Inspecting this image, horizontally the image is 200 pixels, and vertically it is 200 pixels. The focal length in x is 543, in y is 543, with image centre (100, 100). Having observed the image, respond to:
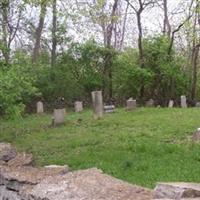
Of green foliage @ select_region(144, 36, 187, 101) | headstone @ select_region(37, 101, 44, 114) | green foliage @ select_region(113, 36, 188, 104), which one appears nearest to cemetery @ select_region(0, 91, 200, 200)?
Result: headstone @ select_region(37, 101, 44, 114)

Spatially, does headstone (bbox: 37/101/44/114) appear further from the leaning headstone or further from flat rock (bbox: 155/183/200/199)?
flat rock (bbox: 155/183/200/199)

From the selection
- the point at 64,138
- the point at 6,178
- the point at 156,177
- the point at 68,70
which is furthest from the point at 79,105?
the point at 6,178

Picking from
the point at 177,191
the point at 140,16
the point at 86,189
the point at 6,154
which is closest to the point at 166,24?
the point at 140,16

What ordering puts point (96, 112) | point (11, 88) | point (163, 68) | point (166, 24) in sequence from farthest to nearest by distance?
point (166, 24)
point (163, 68)
point (96, 112)
point (11, 88)

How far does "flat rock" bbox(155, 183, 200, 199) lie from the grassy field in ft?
10.9

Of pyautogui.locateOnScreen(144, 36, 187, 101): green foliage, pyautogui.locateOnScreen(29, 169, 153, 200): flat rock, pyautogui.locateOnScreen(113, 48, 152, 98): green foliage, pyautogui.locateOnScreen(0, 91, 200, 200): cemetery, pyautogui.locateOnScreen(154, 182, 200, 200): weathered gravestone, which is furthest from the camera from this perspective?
pyautogui.locateOnScreen(144, 36, 187, 101): green foliage

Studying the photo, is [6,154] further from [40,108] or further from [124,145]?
A: [40,108]

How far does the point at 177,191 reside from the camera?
446cm

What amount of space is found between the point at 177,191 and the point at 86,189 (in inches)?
40.4

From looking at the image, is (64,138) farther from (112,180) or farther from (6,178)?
(112,180)

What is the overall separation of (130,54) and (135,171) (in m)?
23.3

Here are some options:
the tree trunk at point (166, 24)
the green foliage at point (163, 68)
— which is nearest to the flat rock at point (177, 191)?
the green foliage at point (163, 68)

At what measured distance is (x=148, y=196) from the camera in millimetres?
4742

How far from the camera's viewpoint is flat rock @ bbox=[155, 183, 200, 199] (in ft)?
14.5
